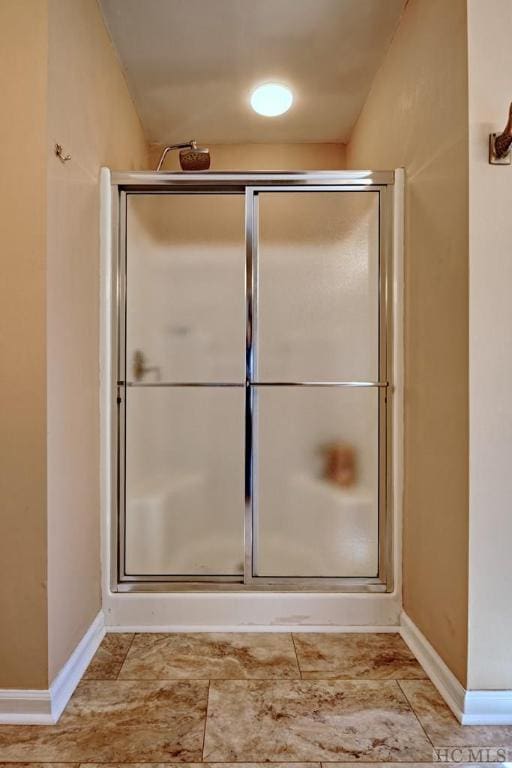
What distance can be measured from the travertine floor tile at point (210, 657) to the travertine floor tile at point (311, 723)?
8cm

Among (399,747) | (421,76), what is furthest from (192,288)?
(399,747)

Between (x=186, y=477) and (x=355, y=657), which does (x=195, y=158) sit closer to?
(x=186, y=477)

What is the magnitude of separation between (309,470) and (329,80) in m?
2.01

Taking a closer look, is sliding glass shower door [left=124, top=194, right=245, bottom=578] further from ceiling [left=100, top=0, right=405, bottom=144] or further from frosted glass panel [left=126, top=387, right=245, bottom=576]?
ceiling [left=100, top=0, right=405, bottom=144]

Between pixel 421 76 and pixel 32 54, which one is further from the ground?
pixel 421 76

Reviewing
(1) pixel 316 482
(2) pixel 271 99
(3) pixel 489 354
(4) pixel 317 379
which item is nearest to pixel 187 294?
(4) pixel 317 379

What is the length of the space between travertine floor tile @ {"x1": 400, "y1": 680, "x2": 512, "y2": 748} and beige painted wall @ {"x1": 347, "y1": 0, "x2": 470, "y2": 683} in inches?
5.1

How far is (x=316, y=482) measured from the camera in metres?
2.05

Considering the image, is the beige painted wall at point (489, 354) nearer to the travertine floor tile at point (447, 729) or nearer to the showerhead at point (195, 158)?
the travertine floor tile at point (447, 729)

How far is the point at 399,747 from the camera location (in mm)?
1369

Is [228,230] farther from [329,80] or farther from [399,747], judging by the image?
[399,747]

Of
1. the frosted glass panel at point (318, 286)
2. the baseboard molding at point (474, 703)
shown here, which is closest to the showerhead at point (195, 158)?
the frosted glass panel at point (318, 286)

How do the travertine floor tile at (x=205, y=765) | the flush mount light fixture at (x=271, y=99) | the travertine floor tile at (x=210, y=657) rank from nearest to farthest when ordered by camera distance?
the travertine floor tile at (x=205, y=765) < the travertine floor tile at (x=210, y=657) < the flush mount light fixture at (x=271, y=99)

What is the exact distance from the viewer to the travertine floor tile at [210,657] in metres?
1.70
